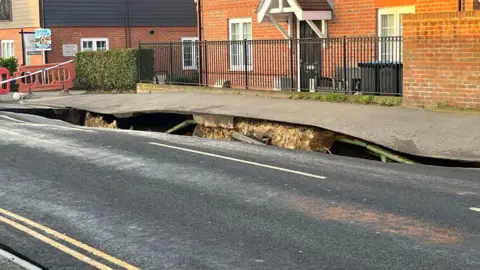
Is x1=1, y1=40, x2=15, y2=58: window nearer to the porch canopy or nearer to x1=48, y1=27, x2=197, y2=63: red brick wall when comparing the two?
x1=48, y1=27, x2=197, y2=63: red brick wall

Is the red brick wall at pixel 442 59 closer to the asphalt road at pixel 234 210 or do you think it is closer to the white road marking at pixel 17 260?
the asphalt road at pixel 234 210

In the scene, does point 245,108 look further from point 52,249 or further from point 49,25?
point 49,25

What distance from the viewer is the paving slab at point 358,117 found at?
11.2 m

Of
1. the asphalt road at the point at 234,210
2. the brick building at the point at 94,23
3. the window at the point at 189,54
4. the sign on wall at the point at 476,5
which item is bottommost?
the asphalt road at the point at 234,210

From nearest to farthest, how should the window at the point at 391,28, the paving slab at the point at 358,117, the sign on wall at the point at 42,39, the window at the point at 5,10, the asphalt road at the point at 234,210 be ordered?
the asphalt road at the point at 234,210 → the paving slab at the point at 358,117 → the window at the point at 391,28 → the sign on wall at the point at 42,39 → the window at the point at 5,10

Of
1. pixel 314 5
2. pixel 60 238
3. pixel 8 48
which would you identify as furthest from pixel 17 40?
pixel 60 238

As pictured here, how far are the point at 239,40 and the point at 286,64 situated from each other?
8.31ft

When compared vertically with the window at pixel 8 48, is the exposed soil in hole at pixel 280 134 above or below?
below

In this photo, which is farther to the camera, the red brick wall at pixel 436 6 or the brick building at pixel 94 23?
the brick building at pixel 94 23

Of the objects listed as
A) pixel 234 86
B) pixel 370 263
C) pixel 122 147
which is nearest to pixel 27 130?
pixel 122 147

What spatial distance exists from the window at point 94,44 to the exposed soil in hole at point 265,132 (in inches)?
672

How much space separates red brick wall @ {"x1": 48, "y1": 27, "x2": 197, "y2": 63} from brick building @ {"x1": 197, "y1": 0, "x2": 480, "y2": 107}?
1153 cm

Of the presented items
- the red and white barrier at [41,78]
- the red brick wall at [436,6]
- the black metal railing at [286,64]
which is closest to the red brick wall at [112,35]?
the red and white barrier at [41,78]

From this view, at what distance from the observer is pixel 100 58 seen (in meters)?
29.1
